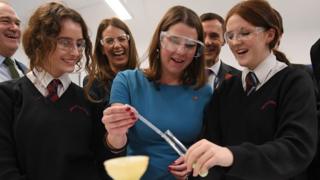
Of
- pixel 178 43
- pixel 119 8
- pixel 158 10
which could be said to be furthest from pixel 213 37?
pixel 158 10

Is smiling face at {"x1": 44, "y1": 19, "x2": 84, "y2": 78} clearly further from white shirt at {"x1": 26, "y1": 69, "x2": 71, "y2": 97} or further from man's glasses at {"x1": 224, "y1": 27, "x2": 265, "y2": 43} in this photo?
man's glasses at {"x1": 224, "y1": 27, "x2": 265, "y2": 43}

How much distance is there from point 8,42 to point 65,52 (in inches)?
44.3

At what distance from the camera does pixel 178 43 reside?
1568mm

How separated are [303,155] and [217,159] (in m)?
0.35

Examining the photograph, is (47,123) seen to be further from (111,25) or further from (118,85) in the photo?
(111,25)

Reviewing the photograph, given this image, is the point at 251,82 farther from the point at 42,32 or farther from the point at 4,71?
the point at 4,71

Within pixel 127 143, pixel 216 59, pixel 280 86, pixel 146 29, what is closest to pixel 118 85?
pixel 127 143

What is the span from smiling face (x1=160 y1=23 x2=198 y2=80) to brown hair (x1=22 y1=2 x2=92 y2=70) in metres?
0.46

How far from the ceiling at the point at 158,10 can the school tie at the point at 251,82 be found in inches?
148

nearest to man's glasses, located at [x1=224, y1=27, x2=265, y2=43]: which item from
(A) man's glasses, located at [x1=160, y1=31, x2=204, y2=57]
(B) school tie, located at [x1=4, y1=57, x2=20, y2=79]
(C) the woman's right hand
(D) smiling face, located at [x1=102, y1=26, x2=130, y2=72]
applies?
(A) man's glasses, located at [x1=160, y1=31, x2=204, y2=57]

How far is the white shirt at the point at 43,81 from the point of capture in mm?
1443

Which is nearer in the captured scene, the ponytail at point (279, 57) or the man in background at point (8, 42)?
the ponytail at point (279, 57)

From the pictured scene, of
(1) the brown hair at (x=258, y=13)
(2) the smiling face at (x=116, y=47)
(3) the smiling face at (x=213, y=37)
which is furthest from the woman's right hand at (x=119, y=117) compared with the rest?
(3) the smiling face at (x=213, y=37)

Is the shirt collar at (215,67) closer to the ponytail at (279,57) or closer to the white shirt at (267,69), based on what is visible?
the ponytail at (279,57)
